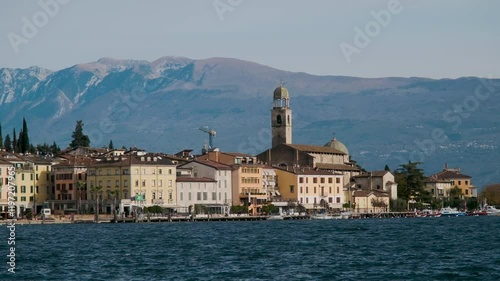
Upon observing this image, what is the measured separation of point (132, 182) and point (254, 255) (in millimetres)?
65360

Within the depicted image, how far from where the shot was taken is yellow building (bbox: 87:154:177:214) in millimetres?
131750

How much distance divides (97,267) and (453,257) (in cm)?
2007

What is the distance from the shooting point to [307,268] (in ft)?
195

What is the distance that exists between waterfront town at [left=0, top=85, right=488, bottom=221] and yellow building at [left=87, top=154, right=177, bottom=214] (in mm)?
112

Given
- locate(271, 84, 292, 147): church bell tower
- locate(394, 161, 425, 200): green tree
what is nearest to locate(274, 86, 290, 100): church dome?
locate(271, 84, 292, 147): church bell tower

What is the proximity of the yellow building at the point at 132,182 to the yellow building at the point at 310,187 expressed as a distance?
21737 mm

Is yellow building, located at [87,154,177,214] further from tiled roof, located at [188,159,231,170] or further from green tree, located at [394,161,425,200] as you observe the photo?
green tree, located at [394,161,425,200]

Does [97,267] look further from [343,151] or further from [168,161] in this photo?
[343,151]

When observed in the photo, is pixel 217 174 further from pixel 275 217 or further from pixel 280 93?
pixel 280 93

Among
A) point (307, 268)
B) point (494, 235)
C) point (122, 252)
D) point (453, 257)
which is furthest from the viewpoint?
point (494, 235)

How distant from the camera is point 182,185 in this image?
137250 millimetres

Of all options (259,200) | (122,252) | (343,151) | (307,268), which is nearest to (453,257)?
(307,268)

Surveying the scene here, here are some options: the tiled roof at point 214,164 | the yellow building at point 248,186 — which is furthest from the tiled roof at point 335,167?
the tiled roof at point 214,164

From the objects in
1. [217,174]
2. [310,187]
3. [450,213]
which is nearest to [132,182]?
[217,174]
